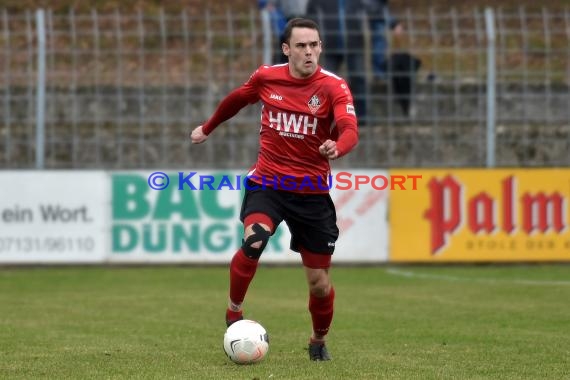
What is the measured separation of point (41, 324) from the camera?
10773 mm

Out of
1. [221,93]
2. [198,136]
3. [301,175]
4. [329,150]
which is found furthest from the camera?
[221,93]

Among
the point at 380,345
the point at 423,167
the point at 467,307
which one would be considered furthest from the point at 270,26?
the point at 380,345

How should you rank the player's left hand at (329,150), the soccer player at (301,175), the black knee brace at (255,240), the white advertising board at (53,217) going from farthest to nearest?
the white advertising board at (53,217) → the soccer player at (301,175) → the black knee brace at (255,240) → the player's left hand at (329,150)

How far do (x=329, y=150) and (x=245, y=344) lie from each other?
1.31 meters

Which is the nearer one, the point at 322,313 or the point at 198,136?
the point at 322,313

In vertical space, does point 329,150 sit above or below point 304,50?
Answer: below

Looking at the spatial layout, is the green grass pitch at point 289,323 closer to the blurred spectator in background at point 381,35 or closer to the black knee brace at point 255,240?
the black knee brace at point 255,240

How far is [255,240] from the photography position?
8.17 meters

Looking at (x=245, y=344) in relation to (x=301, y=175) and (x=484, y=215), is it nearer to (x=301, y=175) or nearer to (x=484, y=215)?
(x=301, y=175)

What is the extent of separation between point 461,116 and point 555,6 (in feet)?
31.2

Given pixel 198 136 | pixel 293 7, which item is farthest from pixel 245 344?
pixel 293 7

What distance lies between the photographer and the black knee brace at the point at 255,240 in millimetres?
8180

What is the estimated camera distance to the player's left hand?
777cm

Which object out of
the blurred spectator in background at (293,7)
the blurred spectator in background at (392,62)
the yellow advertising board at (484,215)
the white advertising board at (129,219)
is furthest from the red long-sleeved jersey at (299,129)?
the blurred spectator in background at (293,7)
